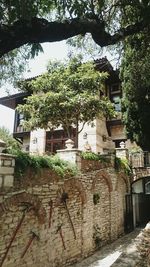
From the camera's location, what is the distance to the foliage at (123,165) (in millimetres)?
14798

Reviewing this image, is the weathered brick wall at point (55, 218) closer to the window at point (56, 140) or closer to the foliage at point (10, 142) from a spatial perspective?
the foliage at point (10, 142)

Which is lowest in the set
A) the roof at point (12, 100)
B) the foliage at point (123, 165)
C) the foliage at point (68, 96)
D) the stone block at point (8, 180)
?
the stone block at point (8, 180)

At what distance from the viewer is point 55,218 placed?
899 cm

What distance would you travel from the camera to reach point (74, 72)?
1363 cm

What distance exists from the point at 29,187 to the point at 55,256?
282 centimetres

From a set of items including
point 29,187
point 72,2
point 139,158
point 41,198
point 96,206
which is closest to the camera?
point 72,2

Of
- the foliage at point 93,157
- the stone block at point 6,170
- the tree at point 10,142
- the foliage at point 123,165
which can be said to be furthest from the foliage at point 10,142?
the foliage at point 123,165

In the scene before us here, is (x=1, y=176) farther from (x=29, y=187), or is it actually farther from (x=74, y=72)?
(x=74, y=72)

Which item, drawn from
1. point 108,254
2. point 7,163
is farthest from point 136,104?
point 7,163

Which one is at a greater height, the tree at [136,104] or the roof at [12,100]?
the roof at [12,100]

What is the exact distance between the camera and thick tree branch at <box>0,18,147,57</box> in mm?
4441

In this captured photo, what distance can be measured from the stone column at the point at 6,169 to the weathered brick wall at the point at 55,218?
300 millimetres

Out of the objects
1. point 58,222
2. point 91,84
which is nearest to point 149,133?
point 91,84

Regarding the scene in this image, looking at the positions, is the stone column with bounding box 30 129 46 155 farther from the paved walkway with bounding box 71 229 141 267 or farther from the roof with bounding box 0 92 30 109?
the paved walkway with bounding box 71 229 141 267
